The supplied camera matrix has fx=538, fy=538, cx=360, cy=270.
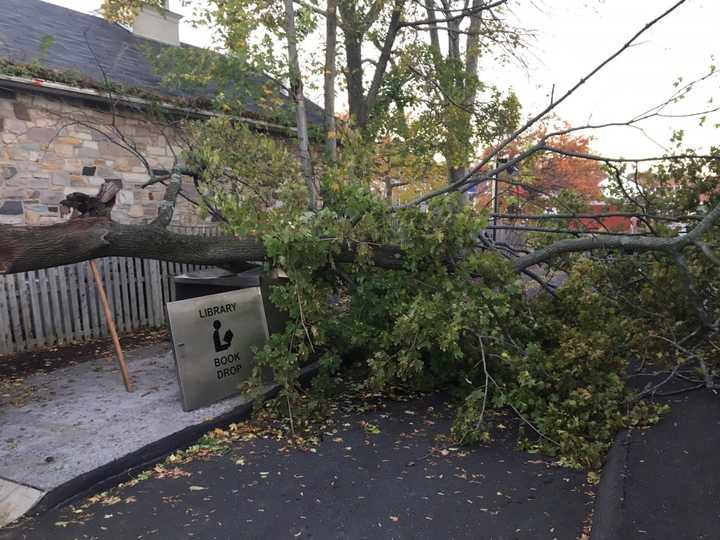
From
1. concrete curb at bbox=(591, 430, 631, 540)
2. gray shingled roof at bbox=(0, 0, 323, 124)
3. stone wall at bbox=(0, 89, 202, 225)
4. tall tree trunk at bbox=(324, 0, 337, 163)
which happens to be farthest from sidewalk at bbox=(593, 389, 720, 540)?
stone wall at bbox=(0, 89, 202, 225)

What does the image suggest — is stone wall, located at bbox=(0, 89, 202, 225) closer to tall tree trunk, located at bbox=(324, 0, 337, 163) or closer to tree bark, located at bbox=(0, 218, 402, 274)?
tall tree trunk, located at bbox=(324, 0, 337, 163)

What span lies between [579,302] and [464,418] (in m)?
1.81

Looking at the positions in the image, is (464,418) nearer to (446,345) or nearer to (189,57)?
(446,345)

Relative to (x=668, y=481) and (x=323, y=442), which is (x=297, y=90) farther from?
(x=668, y=481)

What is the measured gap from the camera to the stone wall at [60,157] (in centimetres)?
700

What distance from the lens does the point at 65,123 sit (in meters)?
7.48

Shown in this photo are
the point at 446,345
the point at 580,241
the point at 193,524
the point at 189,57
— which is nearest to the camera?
the point at 193,524

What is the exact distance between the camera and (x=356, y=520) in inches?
123

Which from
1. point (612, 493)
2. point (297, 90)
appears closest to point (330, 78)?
point (297, 90)

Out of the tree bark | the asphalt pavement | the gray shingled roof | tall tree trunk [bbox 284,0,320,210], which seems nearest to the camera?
the asphalt pavement

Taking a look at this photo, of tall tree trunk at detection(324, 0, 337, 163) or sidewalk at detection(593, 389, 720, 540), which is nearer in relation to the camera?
sidewalk at detection(593, 389, 720, 540)

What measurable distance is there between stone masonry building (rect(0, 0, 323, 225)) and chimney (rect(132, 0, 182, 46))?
156 cm

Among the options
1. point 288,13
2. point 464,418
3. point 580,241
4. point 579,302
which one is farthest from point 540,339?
point 288,13

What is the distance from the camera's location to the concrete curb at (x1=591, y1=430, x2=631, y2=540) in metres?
2.78
